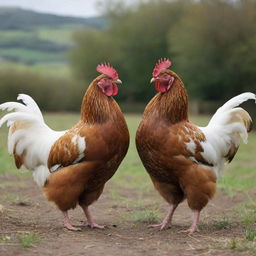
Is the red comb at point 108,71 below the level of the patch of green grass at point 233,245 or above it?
above

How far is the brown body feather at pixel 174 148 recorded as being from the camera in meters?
5.54

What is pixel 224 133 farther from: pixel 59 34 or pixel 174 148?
pixel 59 34

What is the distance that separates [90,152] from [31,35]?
95.1 feet

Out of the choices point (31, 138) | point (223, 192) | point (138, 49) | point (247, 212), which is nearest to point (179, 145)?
point (31, 138)

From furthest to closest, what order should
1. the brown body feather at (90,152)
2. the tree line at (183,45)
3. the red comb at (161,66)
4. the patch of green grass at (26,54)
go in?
the patch of green grass at (26,54)
the tree line at (183,45)
the red comb at (161,66)
the brown body feather at (90,152)

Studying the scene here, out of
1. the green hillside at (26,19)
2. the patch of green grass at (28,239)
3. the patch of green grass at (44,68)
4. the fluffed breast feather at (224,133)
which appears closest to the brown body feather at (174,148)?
the fluffed breast feather at (224,133)

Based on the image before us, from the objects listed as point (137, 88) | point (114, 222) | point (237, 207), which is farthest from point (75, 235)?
point (137, 88)

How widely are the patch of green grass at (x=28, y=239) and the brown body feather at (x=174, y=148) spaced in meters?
1.53

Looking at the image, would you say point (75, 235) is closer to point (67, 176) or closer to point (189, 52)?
point (67, 176)

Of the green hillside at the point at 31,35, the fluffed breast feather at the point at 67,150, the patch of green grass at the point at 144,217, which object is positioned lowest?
the patch of green grass at the point at 144,217

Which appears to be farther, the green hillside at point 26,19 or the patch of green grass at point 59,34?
the patch of green grass at point 59,34

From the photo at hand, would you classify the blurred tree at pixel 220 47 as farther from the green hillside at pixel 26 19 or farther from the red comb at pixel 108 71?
the red comb at pixel 108 71

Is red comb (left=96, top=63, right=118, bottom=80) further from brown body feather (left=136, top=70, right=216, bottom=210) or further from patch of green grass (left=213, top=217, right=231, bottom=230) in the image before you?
patch of green grass (left=213, top=217, right=231, bottom=230)

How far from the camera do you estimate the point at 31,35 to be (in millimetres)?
33125
